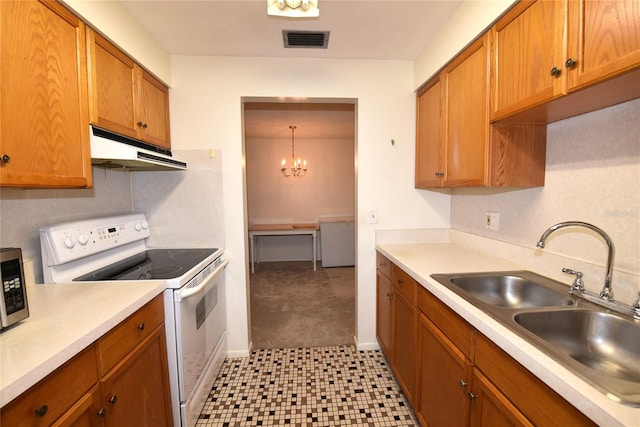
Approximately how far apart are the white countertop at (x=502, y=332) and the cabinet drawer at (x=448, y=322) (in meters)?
0.05

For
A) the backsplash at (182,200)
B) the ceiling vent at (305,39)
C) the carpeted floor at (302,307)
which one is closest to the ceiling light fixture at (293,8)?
the ceiling vent at (305,39)

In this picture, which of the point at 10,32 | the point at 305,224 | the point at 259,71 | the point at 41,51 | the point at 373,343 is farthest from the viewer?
the point at 305,224

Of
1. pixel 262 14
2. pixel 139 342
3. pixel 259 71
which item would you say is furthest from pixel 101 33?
pixel 139 342

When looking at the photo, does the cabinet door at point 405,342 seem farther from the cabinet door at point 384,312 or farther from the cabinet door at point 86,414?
the cabinet door at point 86,414

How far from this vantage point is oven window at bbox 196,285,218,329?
164 cm

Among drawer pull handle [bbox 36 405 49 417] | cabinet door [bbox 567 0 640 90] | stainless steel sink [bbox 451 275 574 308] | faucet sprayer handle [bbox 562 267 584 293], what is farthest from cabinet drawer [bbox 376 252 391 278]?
drawer pull handle [bbox 36 405 49 417]

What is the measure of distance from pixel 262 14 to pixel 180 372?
2.00m

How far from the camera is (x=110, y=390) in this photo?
987 millimetres

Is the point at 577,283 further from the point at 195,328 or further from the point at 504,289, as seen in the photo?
the point at 195,328

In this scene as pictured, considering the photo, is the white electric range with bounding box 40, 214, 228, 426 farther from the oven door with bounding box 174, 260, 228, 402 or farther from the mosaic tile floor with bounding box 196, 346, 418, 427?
the mosaic tile floor with bounding box 196, 346, 418, 427

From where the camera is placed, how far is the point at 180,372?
1439mm

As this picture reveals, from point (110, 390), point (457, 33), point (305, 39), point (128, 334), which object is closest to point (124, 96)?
point (305, 39)

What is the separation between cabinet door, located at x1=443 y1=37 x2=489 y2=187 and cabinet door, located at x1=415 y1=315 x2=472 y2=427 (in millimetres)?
816

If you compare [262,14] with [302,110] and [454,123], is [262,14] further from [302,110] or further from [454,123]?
[302,110]
